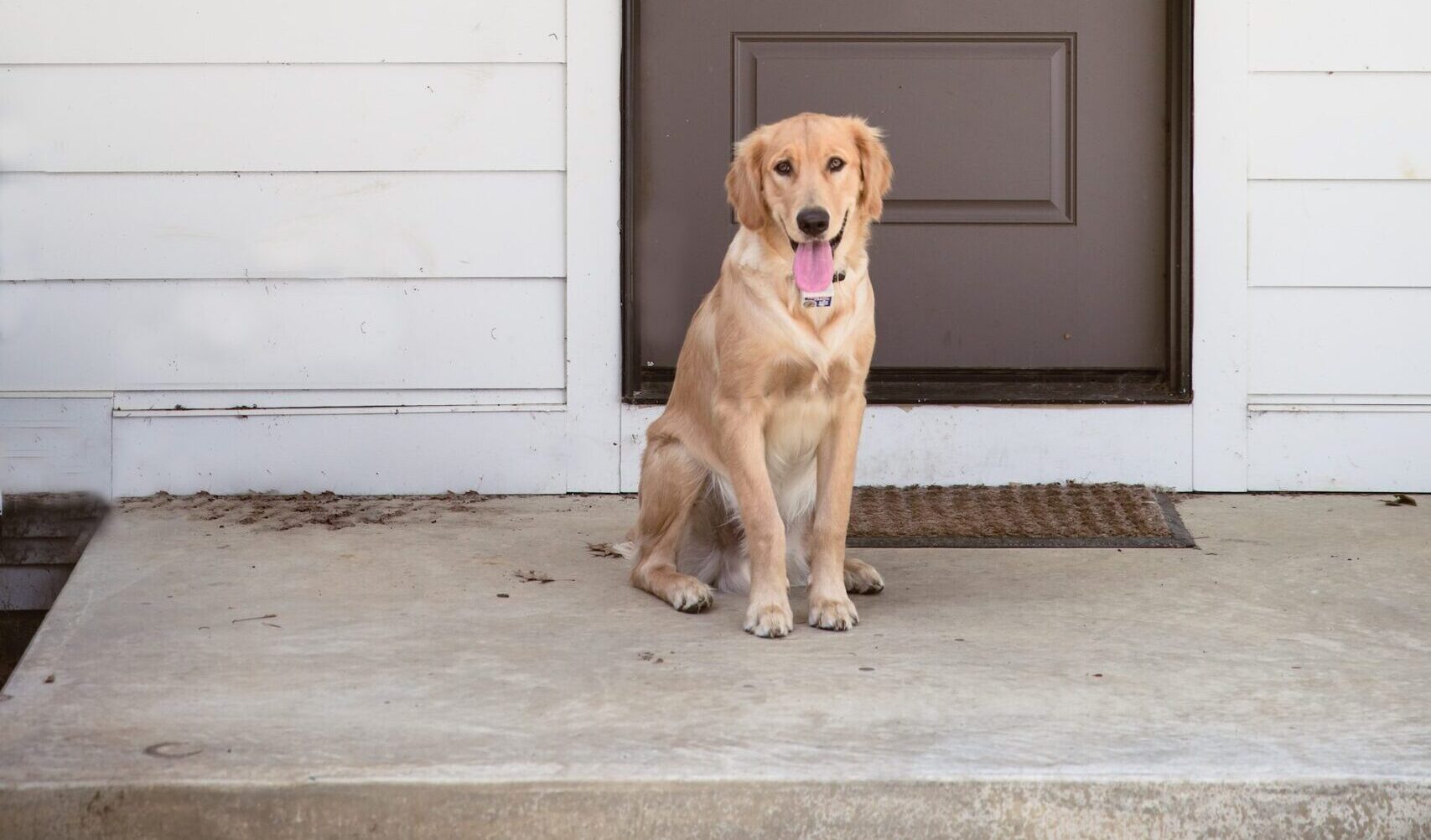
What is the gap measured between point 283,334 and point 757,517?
6.46 ft

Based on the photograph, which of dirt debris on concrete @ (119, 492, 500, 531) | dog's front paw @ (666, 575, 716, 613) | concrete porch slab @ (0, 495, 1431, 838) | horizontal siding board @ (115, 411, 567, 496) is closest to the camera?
concrete porch slab @ (0, 495, 1431, 838)

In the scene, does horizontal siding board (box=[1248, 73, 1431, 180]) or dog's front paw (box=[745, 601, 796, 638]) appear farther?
horizontal siding board (box=[1248, 73, 1431, 180])

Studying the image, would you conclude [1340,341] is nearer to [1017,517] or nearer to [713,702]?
[1017,517]

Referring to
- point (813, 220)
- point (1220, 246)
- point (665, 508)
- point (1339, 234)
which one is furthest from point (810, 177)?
point (1339, 234)

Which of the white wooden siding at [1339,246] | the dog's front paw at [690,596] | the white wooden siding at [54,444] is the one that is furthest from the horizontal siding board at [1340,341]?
the white wooden siding at [54,444]

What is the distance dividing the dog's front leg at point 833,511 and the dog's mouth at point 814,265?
0.25 metres

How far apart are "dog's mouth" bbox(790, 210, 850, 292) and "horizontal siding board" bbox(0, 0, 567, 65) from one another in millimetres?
1638

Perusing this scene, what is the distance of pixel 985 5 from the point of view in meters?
4.24

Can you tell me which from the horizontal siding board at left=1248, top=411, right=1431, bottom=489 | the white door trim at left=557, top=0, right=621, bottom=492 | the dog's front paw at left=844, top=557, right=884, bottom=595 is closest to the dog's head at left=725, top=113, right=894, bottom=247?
the dog's front paw at left=844, top=557, right=884, bottom=595

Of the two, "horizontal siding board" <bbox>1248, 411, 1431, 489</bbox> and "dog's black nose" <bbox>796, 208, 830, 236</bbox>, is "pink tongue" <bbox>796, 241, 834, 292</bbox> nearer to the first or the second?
"dog's black nose" <bbox>796, 208, 830, 236</bbox>

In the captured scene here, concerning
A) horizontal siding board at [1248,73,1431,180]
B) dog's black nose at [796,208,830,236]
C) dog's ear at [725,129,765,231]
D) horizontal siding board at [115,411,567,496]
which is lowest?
horizontal siding board at [115,411,567,496]

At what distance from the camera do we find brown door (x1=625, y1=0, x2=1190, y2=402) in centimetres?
424

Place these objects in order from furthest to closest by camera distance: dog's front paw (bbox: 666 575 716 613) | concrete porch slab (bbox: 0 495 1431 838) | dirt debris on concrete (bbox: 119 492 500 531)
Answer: dirt debris on concrete (bbox: 119 492 500 531) < dog's front paw (bbox: 666 575 716 613) < concrete porch slab (bbox: 0 495 1431 838)

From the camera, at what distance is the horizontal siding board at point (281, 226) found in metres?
4.16
